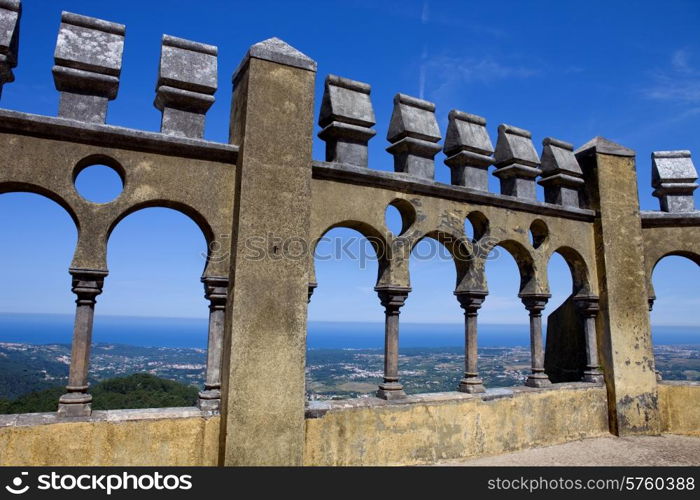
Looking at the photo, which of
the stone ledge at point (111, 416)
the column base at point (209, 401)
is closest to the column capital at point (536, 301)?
the column base at point (209, 401)

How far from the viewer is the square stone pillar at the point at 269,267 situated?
441 centimetres

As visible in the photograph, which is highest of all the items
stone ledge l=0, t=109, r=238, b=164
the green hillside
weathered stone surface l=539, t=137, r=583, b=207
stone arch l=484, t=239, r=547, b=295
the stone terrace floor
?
weathered stone surface l=539, t=137, r=583, b=207

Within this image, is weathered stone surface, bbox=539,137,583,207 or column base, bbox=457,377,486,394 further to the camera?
weathered stone surface, bbox=539,137,583,207

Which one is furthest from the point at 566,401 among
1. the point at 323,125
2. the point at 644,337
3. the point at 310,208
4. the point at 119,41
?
the point at 119,41

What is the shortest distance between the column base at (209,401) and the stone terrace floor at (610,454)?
253 centimetres

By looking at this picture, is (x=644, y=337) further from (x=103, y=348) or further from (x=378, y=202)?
(x=103, y=348)

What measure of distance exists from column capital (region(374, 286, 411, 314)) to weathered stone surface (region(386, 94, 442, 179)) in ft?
4.69

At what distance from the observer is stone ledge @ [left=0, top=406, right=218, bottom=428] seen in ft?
13.0

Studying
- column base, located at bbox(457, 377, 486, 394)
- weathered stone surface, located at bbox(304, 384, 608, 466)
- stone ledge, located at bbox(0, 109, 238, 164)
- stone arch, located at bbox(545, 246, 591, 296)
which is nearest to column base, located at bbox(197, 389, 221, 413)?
weathered stone surface, located at bbox(304, 384, 608, 466)

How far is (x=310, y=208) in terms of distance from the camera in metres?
4.96

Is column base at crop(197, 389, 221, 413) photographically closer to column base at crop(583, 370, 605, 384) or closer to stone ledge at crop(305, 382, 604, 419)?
stone ledge at crop(305, 382, 604, 419)

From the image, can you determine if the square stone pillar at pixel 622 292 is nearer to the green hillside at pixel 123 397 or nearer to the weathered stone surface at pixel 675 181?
the weathered stone surface at pixel 675 181

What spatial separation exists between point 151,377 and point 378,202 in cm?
1856

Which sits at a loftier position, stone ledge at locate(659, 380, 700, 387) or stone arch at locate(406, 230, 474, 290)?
stone arch at locate(406, 230, 474, 290)
